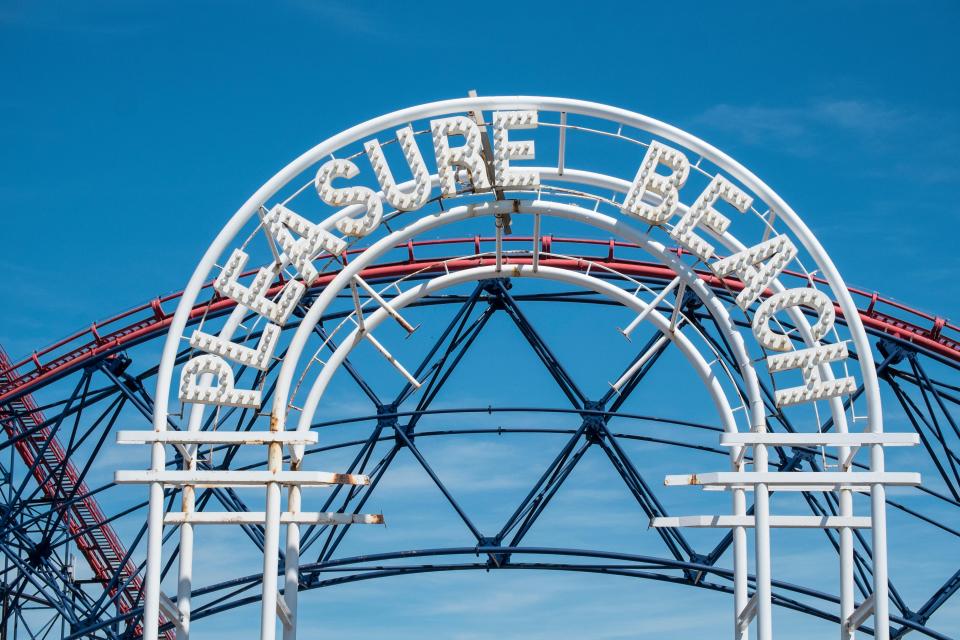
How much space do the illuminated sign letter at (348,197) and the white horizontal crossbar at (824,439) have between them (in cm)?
631

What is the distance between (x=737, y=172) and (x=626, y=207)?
69.6 inches

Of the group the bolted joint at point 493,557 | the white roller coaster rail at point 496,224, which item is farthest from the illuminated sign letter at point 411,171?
the bolted joint at point 493,557

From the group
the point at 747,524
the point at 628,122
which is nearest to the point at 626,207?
the point at 628,122

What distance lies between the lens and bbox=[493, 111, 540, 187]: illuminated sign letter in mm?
23328

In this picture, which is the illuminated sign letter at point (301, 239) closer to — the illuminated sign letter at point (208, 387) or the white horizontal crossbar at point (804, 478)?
the illuminated sign letter at point (208, 387)

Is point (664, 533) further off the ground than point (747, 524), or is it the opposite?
point (664, 533)

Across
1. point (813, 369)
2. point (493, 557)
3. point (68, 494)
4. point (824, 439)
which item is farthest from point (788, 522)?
point (68, 494)

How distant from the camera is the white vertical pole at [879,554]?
2247 cm

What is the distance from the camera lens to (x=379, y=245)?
24.2 metres

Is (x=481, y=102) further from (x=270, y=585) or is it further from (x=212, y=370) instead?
(x=270, y=585)

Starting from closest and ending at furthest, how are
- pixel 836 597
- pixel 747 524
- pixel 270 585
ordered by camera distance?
pixel 270 585
pixel 747 524
pixel 836 597

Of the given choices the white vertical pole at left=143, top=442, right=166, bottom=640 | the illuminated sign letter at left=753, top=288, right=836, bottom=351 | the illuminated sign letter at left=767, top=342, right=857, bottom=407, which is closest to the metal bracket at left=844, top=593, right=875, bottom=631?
the illuminated sign letter at left=767, top=342, right=857, bottom=407

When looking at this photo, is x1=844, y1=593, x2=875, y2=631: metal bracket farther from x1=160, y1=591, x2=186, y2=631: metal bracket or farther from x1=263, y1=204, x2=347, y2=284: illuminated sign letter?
x1=160, y1=591, x2=186, y2=631: metal bracket

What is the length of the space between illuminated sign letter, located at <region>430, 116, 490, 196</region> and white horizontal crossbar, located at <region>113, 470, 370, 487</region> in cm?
484
